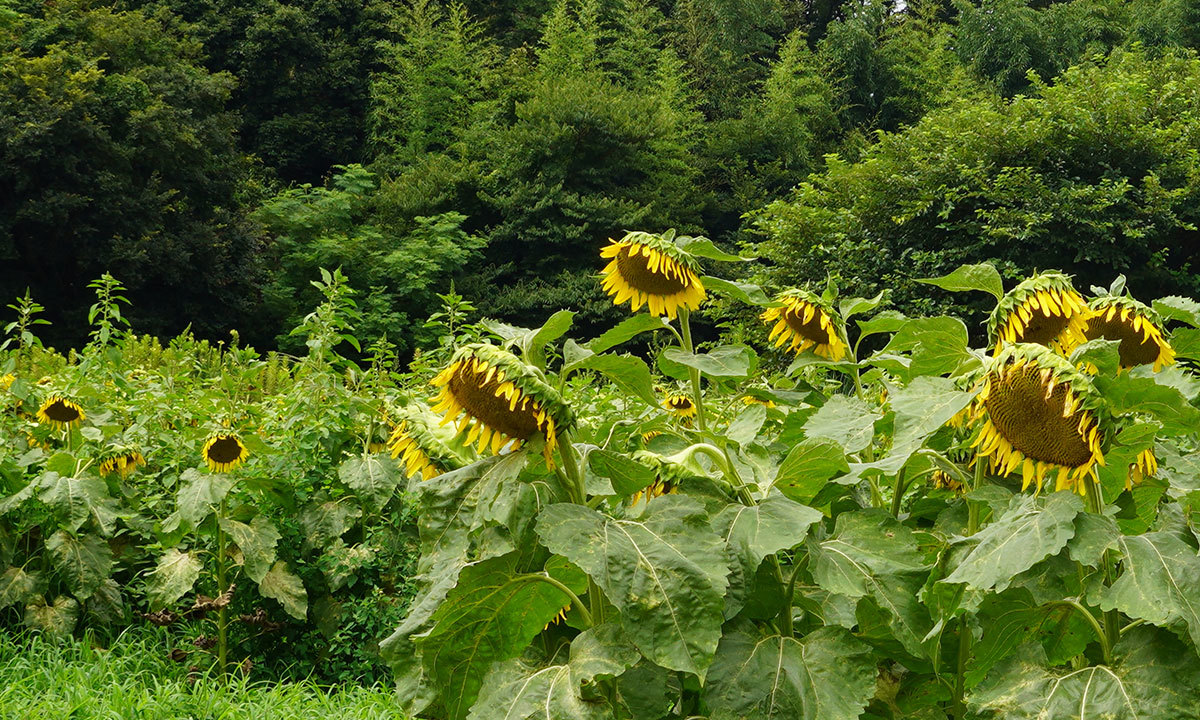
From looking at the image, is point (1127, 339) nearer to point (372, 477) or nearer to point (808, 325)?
point (808, 325)

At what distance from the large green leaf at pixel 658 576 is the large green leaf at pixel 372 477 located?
2310mm

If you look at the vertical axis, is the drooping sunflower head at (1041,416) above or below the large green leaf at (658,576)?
above

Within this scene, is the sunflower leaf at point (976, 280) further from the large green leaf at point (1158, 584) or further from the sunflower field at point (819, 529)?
the large green leaf at point (1158, 584)

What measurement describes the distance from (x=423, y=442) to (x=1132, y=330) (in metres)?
0.83

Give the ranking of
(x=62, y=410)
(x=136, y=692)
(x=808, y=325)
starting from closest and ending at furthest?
(x=808, y=325) < (x=136, y=692) < (x=62, y=410)

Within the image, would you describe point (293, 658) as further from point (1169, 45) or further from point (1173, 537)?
point (1169, 45)

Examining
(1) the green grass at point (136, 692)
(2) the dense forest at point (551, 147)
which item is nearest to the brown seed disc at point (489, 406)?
(1) the green grass at point (136, 692)

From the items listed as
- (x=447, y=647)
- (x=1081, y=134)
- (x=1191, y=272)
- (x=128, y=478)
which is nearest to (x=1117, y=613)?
(x=447, y=647)

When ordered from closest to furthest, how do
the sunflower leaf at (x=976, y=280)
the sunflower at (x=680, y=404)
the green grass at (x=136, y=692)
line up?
1. the sunflower leaf at (x=976, y=280)
2. the sunflower at (x=680, y=404)
3. the green grass at (x=136, y=692)

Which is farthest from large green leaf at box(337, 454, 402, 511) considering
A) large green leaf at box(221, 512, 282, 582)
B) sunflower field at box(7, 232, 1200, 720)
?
sunflower field at box(7, 232, 1200, 720)

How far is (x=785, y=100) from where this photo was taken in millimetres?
20578

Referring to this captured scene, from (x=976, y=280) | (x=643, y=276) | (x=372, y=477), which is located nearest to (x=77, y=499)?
(x=372, y=477)

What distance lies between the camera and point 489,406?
1019 mm

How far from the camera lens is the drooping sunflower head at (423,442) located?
48.1 inches
